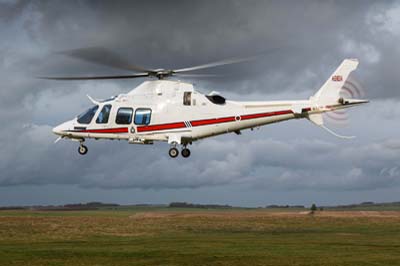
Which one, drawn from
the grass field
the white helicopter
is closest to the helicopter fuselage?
the white helicopter

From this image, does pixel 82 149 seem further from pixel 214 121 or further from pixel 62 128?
pixel 214 121

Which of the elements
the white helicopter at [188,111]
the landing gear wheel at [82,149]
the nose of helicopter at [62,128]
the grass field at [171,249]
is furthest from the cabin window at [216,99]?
the grass field at [171,249]

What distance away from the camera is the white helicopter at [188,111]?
33000mm

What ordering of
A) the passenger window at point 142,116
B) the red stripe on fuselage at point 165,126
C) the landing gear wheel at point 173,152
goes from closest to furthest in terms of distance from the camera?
the landing gear wheel at point 173,152 → the red stripe on fuselage at point 165,126 → the passenger window at point 142,116

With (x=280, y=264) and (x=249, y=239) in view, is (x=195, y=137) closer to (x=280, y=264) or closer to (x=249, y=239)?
(x=280, y=264)

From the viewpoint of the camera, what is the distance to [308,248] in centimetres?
A: 6581

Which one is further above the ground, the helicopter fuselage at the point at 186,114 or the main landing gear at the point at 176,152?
the helicopter fuselage at the point at 186,114

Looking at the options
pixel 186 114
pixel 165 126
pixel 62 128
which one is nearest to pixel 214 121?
pixel 186 114

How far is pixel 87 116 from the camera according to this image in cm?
3669

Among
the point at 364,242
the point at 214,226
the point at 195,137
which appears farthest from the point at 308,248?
the point at 214,226

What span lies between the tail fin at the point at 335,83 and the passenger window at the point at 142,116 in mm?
8964

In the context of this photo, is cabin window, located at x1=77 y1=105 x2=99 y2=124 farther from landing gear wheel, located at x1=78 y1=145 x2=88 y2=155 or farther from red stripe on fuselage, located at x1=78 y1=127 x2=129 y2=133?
landing gear wheel, located at x1=78 y1=145 x2=88 y2=155

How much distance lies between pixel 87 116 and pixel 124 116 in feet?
9.19

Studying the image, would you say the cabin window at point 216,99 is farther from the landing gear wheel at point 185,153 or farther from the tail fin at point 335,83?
the tail fin at point 335,83
